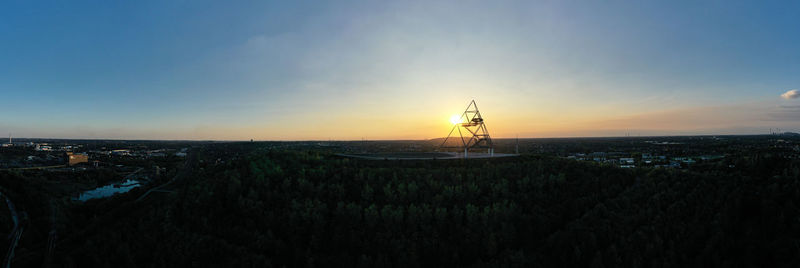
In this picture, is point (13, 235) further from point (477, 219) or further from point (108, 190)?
point (477, 219)

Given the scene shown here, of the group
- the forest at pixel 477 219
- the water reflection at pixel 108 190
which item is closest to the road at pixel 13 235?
the forest at pixel 477 219

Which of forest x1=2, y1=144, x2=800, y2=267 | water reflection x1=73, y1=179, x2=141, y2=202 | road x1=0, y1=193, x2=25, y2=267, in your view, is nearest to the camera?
forest x1=2, y1=144, x2=800, y2=267

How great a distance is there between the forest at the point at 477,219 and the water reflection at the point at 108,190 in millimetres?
62606

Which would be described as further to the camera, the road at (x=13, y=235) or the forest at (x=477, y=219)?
the road at (x=13, y=235)

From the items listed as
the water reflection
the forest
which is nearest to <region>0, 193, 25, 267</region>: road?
the forest

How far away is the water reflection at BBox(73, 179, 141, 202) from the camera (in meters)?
90.0

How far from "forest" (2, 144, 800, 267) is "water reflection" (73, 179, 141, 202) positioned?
6261cm

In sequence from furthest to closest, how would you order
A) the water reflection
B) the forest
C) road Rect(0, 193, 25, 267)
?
1. the water reflection
2. road Rect(0, 193, 25, 267)
3. the forest

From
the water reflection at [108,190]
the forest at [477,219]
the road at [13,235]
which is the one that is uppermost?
the forest at [477,219]

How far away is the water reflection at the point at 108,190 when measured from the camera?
295 ft

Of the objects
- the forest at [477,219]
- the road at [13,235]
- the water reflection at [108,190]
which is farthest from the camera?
the water reflection at [108,190]

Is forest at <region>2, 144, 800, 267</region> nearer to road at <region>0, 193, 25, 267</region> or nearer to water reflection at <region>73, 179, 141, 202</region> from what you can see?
road at <region>0, 193, 25, 267</region>

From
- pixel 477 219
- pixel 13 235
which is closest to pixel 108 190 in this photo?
pixel 13 235

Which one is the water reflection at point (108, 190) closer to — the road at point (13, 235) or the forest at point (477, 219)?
the road at point (13, 235)
